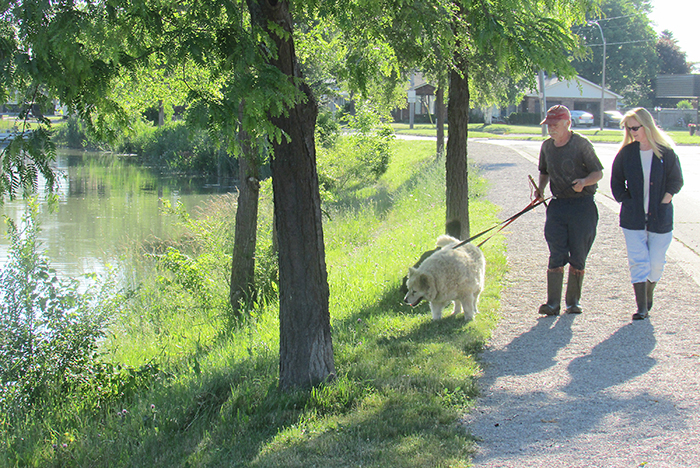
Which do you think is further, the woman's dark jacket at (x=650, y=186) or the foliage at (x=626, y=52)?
the foliage at (x=626, y=52)

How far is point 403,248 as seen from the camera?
37.9 feet

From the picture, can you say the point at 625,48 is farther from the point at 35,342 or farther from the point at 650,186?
the point at 35,342

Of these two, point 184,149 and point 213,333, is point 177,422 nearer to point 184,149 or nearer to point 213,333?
point 213,333

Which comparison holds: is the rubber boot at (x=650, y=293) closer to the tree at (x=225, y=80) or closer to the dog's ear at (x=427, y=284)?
the dog's ear at (x=427, y=284)

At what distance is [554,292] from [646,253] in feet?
3.34

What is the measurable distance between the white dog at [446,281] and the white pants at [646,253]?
62.8 inches

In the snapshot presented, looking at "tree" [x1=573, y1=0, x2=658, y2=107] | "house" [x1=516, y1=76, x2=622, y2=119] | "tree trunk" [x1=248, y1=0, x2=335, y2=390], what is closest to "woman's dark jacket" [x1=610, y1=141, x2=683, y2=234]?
"tree trunk" [x1=248, y1=0, x2=335, y2=390]

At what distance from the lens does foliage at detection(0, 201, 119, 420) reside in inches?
252

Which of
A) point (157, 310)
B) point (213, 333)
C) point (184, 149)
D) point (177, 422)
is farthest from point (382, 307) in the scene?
point (184, 149)

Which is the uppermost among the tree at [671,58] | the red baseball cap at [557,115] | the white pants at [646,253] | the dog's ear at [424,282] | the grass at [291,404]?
the tree at [671,58]

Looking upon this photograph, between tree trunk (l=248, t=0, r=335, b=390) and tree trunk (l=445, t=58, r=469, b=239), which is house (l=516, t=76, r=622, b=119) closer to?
tree trunk (l=445, t=58, r=469, b=239)

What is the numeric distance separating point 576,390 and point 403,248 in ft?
21.6

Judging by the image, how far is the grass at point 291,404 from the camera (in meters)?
4.41

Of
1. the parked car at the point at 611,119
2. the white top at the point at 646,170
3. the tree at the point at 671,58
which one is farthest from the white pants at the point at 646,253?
the tree at the point at 671,58
